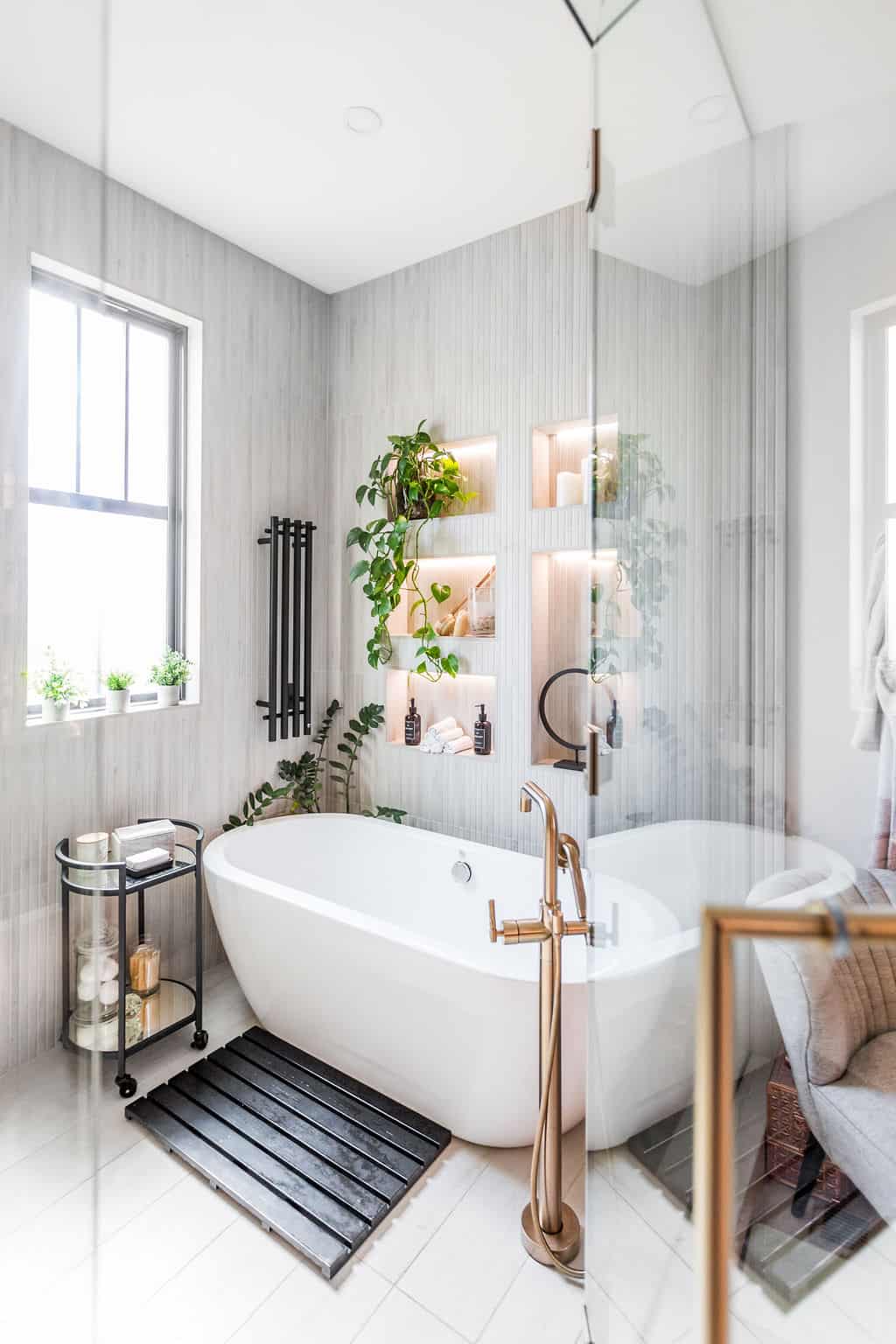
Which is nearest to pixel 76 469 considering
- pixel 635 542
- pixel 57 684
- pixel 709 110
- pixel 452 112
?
pixel 57 684

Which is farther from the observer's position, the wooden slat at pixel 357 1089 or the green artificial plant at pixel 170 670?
the green artificial plant at pixel 170 670

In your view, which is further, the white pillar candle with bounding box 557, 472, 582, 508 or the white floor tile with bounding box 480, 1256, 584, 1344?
the white pillar candle with bounding box 557, 472, 582, 508

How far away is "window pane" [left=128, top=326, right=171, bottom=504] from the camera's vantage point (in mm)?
2041

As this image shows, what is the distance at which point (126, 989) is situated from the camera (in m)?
2.02

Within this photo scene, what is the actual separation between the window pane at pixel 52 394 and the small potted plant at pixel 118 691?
3.71 feet

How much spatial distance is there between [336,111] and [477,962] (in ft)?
7.77

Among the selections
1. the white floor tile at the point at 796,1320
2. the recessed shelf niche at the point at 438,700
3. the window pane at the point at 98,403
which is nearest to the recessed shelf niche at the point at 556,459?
the recessed shelf niche at the point at 438,700

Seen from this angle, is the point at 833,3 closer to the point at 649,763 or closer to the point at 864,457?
the point at 864,457

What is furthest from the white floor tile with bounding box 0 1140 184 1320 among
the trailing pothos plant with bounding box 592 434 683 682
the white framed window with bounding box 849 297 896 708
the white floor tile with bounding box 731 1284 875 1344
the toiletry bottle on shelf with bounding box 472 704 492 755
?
the toiletry bottle on shelf with bounding box 472 704 492 755

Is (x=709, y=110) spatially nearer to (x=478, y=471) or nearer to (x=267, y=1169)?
(x=478, y=471)

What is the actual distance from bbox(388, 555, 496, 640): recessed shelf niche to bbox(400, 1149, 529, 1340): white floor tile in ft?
5.68

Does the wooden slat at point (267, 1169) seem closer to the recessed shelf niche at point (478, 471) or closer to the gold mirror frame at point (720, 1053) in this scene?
the gold mirror frame at point (720, 1053)

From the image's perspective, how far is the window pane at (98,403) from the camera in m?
1.16

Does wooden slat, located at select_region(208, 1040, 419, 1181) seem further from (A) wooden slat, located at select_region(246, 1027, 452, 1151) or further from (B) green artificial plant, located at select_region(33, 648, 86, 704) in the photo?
(B) green artificial plant, located at select_region(33, 648, 86, 704)
